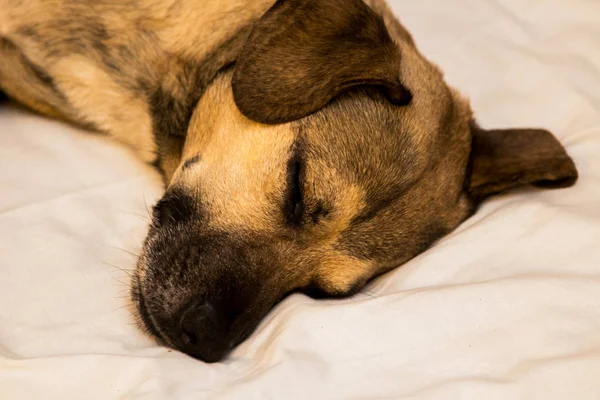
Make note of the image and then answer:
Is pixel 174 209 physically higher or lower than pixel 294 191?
lower

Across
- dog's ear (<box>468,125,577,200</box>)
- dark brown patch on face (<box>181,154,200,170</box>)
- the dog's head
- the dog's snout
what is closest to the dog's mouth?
the dog's head

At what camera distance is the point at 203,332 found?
1.76 meters

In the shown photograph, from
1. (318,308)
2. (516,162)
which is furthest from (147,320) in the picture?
(516,162)

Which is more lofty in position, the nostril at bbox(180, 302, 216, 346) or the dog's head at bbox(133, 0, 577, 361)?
the dog's head at bbox(133, 0, 577, 361)

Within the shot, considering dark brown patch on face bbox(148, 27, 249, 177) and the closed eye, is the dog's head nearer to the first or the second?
the closed eye

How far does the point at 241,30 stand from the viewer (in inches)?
83.7

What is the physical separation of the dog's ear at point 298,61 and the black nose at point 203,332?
1.78ft

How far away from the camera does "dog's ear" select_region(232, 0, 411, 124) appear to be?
1896 millimetres

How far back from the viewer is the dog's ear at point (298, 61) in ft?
6.22

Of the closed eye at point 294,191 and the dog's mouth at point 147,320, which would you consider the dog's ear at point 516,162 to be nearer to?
the closed eye at point 294,191

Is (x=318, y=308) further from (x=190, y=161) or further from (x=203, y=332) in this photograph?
(x=190, y=161)

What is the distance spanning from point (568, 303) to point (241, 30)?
125 centimetres

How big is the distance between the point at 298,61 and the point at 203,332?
2.55 ft

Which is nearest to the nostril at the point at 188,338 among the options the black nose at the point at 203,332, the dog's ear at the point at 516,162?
the black nose at the point at 203,332
